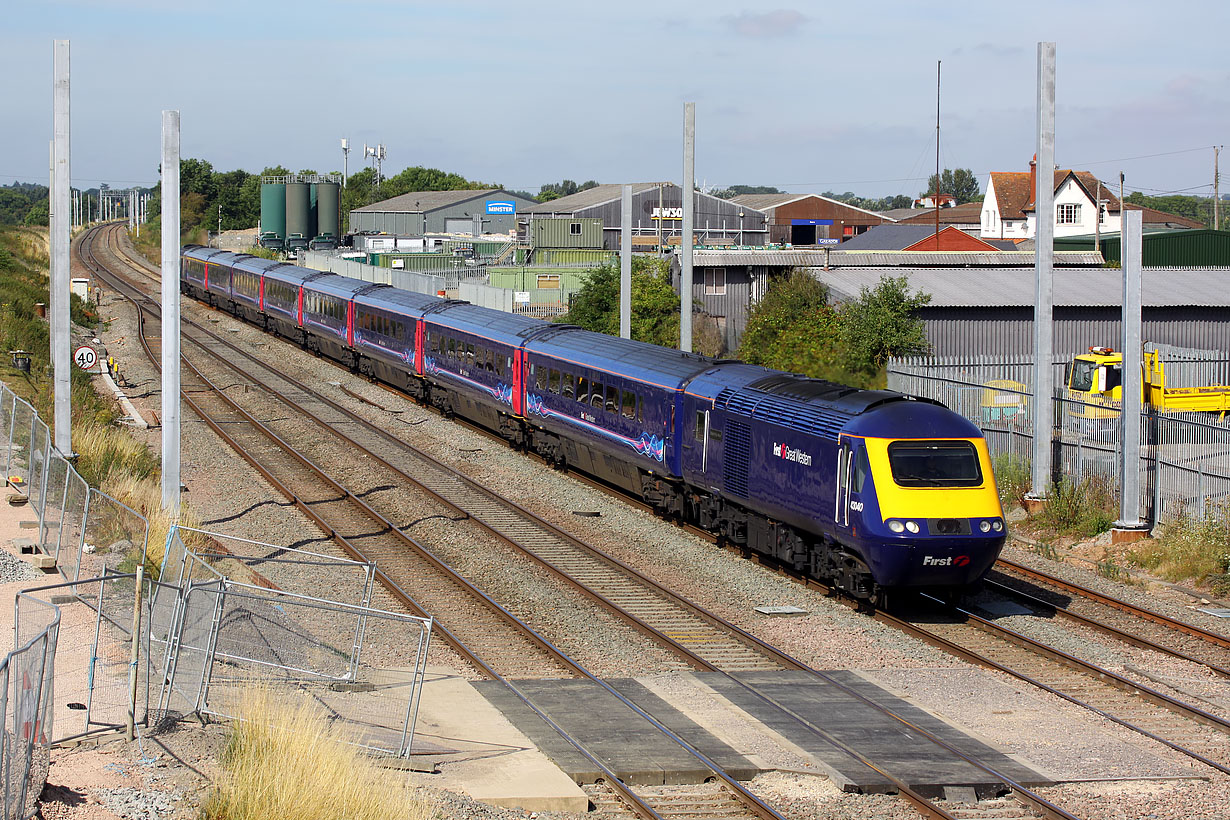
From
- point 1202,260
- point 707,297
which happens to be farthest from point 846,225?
point 707,297

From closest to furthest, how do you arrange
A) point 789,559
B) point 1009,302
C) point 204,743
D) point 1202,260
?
point 204,743 → point 789,559 → point 1009,302 → point 1202,260

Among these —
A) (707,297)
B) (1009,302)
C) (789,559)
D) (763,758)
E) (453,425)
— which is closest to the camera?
(763,758)

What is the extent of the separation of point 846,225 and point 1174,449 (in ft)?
318

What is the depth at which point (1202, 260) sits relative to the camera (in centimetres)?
6253

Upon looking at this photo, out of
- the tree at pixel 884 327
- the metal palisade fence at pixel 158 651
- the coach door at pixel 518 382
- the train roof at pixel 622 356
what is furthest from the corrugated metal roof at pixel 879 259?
the metal palisade fence at pixel 158 651

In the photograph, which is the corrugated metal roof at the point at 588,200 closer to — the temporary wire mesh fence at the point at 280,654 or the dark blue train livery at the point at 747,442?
the dark blue train livery at the point at 747,442

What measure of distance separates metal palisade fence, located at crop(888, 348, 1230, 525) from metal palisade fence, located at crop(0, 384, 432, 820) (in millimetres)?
13133

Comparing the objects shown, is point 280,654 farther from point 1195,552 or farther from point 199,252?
point 199,252

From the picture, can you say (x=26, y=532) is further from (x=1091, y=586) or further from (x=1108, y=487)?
(x=1108, y=487)

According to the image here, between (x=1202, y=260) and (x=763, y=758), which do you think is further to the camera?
(x=1202, y=260)

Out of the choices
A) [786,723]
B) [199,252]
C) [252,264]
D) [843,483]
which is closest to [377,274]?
[252,264]

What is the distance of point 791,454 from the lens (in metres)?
17.8

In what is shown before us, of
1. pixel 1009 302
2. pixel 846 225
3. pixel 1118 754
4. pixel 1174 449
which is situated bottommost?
pixel 1118 754

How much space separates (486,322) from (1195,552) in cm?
1857
